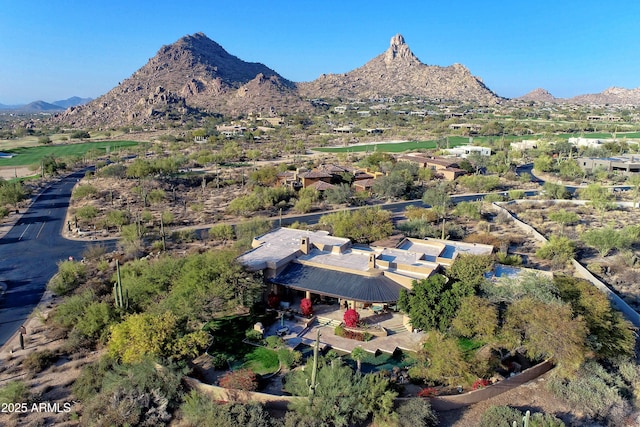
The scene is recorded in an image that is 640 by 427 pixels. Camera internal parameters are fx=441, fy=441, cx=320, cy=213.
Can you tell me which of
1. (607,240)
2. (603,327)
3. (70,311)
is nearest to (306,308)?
(70,311)

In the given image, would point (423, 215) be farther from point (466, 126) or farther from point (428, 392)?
point (466, 126)

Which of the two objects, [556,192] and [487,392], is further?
[556,192]

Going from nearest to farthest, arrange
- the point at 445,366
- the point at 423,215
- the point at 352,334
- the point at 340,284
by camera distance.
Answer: the point at 445,366 → the point at 352,334 → the point at 340,284 → the point at 423,215

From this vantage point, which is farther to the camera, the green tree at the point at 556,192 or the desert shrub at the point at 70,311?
the green tree at the point at 556,192

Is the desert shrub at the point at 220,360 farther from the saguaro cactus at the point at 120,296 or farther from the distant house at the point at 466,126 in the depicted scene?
the distant house at the point at 466,126

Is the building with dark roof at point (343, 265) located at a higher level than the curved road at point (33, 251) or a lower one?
higher

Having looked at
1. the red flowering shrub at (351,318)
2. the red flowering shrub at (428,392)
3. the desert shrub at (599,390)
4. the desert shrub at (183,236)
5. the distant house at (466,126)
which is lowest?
the desert shrub at (599,390)

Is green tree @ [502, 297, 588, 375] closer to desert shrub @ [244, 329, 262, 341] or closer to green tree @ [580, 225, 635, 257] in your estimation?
desert shrub @ [244, 329, 262, 341]

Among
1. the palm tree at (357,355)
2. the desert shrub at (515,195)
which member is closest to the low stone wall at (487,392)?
the palm tree at (357,355)

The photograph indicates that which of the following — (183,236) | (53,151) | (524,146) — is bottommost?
(183,236)
